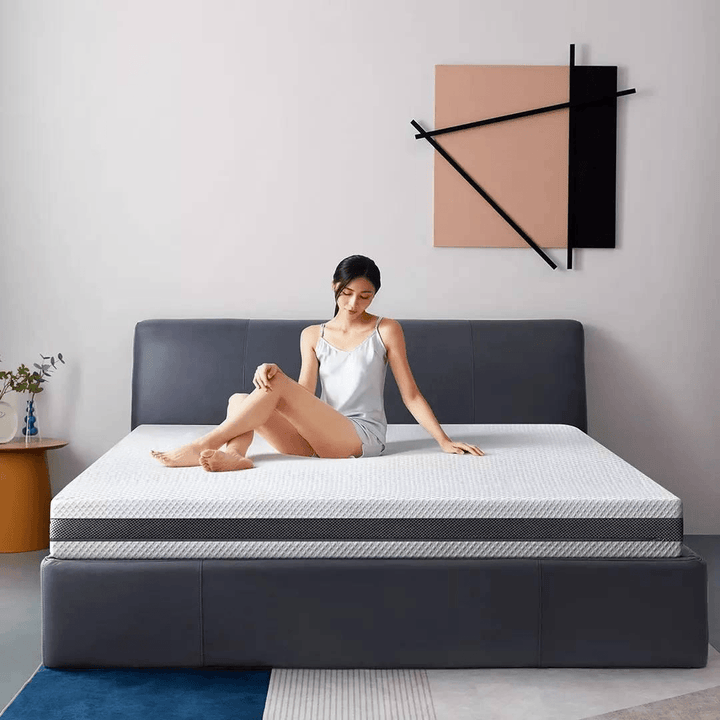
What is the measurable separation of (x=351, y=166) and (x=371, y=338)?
1.05 metres

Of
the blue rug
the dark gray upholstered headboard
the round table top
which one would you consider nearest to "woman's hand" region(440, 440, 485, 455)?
the dark gray upholstered headboard

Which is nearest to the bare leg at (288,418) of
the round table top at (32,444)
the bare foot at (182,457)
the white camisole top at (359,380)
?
the bare foot at (182,457)

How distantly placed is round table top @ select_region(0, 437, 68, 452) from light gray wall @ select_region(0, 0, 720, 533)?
18 centimetres

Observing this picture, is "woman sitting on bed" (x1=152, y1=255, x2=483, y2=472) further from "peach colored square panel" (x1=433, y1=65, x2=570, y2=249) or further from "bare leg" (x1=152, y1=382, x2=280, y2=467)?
"peach colored square panel" (x1=433, y1=65, x2=570, y2=249)

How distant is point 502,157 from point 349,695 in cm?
244

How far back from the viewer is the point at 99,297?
3.87 meters

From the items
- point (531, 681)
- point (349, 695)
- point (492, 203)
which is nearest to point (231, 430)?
point (349, 695)

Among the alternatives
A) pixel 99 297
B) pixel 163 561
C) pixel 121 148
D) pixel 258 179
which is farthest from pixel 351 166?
pixel 163 561

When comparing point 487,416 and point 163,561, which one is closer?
point 163,561

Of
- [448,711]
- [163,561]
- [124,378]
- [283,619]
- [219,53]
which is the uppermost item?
[219,53]

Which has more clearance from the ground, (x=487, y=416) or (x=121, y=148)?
(x=121, y=148)

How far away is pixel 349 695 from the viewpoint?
219 cm

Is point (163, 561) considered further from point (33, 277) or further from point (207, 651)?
point (33, 277)

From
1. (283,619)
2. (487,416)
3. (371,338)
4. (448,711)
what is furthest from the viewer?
(487,416)
